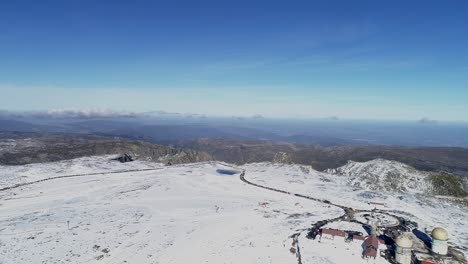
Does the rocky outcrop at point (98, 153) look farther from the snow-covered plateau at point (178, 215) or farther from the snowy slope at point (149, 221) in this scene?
the snowy slope at point (149, 221)

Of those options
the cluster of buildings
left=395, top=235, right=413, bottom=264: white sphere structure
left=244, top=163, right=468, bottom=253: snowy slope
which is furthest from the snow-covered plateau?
left=395, top=235, right=413, bottom=264: white sphere structure

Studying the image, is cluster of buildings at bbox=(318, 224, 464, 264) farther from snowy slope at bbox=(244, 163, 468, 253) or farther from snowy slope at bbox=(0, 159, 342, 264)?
snowy slope at bbox=(0, 159, 342, 264)

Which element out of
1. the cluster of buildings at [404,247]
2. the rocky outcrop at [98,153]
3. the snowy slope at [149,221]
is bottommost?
the rocky outcrop at [98,153]

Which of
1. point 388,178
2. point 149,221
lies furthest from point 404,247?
point 388,178

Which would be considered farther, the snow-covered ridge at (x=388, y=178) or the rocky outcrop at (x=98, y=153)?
the rocky outcrop at (x=98, y=153)

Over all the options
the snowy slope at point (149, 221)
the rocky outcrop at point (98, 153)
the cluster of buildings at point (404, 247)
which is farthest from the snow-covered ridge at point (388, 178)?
the rocky outcrop at point (98, 153)

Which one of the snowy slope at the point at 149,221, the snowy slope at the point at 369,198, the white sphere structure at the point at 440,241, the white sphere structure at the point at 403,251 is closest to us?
the white sphere structure at the point at 403,251

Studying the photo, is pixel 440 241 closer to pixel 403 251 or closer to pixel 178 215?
pixel 403 251
